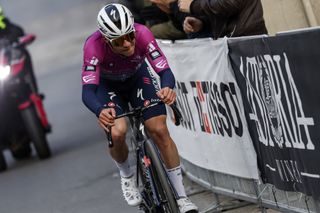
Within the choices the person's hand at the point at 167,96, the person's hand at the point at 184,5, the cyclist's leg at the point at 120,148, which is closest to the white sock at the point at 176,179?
the cyclist's leg at the point at 120,148

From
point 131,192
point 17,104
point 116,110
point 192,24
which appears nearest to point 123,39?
point 116,110

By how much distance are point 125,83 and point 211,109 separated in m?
0.97

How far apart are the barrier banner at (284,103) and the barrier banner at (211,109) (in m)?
0.26

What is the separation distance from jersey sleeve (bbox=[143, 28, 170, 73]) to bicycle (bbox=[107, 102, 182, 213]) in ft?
1.43

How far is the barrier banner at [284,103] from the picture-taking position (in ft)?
24.1

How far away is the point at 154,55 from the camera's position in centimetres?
899

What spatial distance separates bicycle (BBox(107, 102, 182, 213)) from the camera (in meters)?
8.37

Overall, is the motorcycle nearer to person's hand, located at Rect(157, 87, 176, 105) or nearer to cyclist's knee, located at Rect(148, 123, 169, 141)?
cyclist's knee, located at Rect(148, 123, 169, 141)

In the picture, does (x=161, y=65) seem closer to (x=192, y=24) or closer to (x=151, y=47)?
(x=151, y=47)


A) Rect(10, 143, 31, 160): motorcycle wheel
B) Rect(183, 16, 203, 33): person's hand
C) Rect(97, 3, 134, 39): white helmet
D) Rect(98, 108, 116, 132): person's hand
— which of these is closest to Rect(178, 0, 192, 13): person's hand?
Rect(183, 16, 203, 33): person's hand

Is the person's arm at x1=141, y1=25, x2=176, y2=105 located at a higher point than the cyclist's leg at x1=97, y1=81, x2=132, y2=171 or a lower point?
higher

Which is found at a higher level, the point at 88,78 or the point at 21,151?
the point at 88,78

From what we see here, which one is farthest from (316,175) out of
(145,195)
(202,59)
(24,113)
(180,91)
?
(24,113)

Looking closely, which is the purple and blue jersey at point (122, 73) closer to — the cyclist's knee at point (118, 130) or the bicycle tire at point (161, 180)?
the cyclist's knee at point (118, 130)
